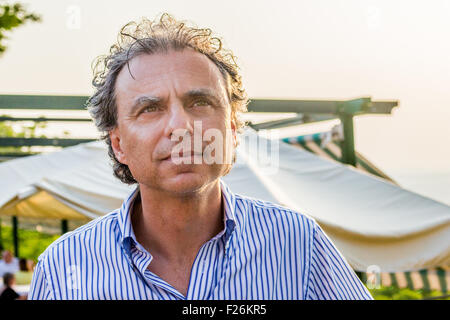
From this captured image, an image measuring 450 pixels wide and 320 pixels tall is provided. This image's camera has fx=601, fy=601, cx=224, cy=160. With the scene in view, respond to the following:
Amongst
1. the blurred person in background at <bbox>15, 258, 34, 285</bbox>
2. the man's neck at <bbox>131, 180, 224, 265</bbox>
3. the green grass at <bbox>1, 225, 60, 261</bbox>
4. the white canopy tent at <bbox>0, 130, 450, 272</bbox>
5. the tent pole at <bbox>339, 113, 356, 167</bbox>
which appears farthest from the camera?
the green grass at <bbox>1, 225, 60, 261</bbox>

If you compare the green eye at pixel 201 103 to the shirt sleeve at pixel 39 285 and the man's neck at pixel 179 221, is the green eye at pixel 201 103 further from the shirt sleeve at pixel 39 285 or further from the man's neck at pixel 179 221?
the shirt sleeve at pixel 39 285

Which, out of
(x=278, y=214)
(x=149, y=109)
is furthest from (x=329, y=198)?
(x=149, y=109)

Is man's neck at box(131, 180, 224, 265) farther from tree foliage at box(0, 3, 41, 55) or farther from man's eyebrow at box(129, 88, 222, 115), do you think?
tree foliage at box(0, 3, 41, 55)

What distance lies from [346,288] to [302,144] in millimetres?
4804

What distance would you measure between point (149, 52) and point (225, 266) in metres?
0.51

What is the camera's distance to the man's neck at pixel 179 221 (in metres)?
1.35

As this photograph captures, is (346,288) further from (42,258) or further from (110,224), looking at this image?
(42,258)

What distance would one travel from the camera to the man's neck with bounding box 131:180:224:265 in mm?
1354

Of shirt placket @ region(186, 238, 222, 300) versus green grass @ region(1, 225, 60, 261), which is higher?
shirt placket @ region(186, 238, 222, 300)

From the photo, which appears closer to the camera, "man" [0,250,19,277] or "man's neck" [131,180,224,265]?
"man's neck" [131,180,224,265]

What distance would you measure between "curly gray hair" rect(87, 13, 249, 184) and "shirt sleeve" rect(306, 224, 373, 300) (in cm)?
40

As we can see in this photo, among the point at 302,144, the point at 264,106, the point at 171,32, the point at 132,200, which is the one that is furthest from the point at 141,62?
the point at 302,144

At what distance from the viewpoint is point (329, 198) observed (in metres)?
4.35

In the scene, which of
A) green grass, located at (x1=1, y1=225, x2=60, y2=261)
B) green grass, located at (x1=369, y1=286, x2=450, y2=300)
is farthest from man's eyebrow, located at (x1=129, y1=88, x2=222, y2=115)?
green grass, located at (x1=1, y1=225, x2=60, y2=261)
